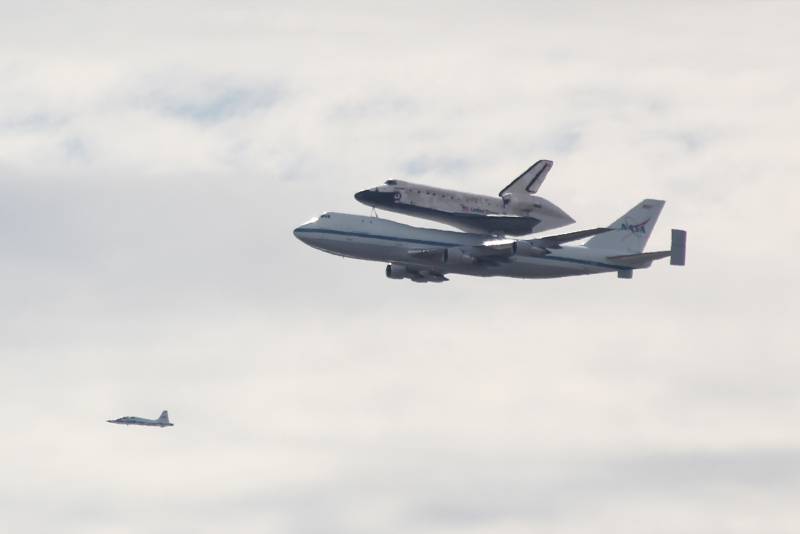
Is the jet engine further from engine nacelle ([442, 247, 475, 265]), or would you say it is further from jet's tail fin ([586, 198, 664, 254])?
jet's tail fin ([586, 198, 664, 254])

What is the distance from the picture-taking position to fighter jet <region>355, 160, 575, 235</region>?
148250 mm

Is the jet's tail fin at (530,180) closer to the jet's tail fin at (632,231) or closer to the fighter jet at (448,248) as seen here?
the fighter jet at (448,248)

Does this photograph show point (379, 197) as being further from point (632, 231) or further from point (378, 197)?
point (632, 231)

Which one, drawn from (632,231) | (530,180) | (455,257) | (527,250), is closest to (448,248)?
(455,257)

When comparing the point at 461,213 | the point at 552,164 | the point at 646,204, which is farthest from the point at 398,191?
the point at 646,204

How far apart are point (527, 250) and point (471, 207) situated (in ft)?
21.8

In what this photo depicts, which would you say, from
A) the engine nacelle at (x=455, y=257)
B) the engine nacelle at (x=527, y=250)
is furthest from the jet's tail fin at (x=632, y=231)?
the engine nacelle at (x=455, y=257)

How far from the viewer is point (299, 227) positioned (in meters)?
147

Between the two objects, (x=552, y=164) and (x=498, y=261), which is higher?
(x=552, y=164)

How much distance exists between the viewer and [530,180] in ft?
502

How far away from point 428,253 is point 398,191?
819 centimetres

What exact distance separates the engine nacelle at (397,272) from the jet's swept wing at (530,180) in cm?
1059

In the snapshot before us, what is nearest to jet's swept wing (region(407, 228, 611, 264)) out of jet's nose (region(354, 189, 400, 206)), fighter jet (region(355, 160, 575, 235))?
fighter jet (region(355, 160, 575, 235))

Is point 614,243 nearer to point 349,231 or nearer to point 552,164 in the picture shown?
point 552,164
